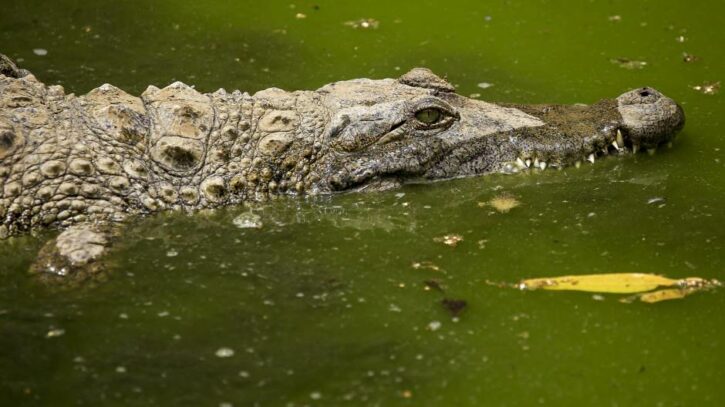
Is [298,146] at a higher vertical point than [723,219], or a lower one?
higher

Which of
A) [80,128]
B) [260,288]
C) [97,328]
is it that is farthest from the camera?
[80,128]

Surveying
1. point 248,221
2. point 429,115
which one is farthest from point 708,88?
point 248,221

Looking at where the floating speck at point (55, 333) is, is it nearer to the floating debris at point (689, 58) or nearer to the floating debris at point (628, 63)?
the floating debris at point (628, 63)

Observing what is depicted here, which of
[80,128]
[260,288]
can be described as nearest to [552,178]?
[260,288]

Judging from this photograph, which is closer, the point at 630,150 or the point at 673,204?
the point at 673,204

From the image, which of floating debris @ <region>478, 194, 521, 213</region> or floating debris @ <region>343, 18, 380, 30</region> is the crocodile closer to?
floating debris @ <region>478, 194, 521, 213</region>

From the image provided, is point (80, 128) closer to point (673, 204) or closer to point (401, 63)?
point (401, 63)

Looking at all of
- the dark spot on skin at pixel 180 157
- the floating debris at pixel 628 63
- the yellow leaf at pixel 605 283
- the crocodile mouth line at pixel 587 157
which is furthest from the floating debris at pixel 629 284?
the floating debris at pixel 628 63
